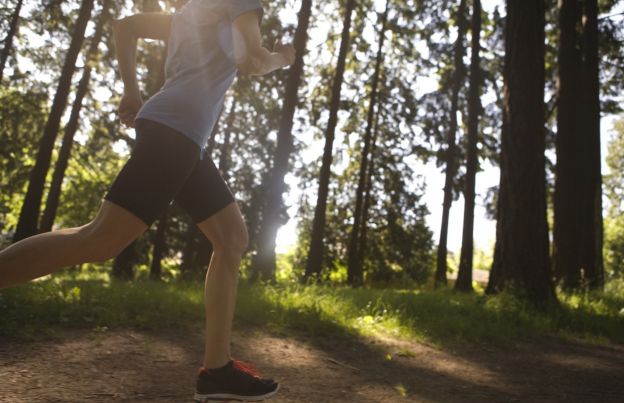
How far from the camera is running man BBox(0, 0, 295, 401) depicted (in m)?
2.03

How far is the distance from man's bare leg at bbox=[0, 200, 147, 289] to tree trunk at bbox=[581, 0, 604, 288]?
11326mm

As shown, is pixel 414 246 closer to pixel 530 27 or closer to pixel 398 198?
pixel 398 198

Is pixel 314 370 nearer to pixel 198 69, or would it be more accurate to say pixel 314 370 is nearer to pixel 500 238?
pixel 198 69

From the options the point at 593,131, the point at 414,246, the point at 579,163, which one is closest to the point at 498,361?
the point at 579,163

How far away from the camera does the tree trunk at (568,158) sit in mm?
10672

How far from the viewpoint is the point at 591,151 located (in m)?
12.2

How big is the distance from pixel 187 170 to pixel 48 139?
536 inches

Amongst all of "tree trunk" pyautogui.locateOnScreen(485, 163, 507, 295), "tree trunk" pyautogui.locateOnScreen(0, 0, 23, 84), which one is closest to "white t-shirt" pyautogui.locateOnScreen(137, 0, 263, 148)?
"tree trunk" pyautogui.locateOnScreen(485, 163, 507, 295)

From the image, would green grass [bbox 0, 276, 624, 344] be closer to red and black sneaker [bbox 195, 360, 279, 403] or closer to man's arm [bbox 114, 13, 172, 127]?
red and black sneaker [bbox 195, 360, 279, 403]

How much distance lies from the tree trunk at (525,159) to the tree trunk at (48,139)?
1188 centimetres

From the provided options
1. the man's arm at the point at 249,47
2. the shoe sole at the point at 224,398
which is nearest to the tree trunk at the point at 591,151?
the shoe sole at the point at 224,398

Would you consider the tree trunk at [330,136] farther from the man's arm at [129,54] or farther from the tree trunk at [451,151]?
the man's arm at [129,54]

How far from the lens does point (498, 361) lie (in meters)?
4.46

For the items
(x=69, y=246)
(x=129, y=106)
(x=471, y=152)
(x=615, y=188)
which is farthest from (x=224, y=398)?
(x=615, y=188)
